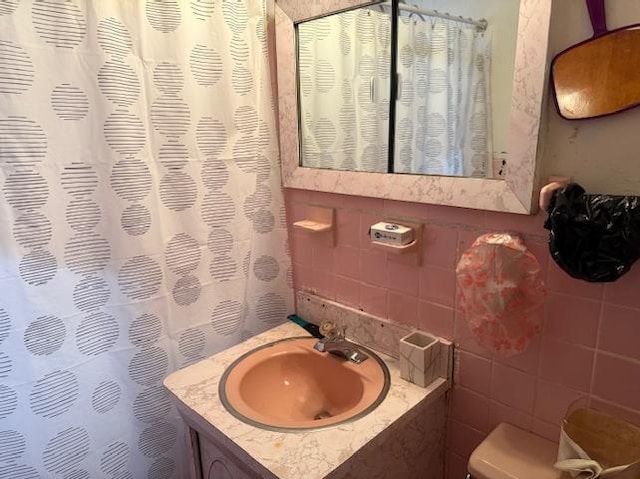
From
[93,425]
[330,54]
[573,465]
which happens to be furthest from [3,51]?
[573,465]

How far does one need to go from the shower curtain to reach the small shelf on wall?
4.8 inches

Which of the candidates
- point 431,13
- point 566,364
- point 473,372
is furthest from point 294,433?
point 431,13

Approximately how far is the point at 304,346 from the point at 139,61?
91 cm

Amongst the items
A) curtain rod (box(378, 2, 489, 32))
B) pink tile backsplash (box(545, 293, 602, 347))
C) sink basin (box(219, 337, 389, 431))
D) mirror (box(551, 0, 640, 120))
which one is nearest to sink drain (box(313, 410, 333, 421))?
sink basin (box(219, 337, 389, 431))

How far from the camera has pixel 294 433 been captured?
0.92 metres

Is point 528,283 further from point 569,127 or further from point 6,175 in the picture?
point 6,175

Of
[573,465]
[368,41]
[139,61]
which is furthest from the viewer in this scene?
[368,41]

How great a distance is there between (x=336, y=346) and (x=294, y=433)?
35cm

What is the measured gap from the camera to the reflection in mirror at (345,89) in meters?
1.17

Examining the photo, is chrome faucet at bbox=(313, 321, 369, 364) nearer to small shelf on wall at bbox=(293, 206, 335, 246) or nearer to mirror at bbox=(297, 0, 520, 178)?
small shelf on wall at bbox=(293, 206, 335, 246)

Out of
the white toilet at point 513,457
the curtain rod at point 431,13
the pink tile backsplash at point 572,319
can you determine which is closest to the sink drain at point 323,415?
the white toilet at point 513,457

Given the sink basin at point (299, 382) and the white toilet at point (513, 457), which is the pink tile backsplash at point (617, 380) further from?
the sink basin at point (299, 382)

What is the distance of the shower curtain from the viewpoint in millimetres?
945

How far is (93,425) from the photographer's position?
1.12m
